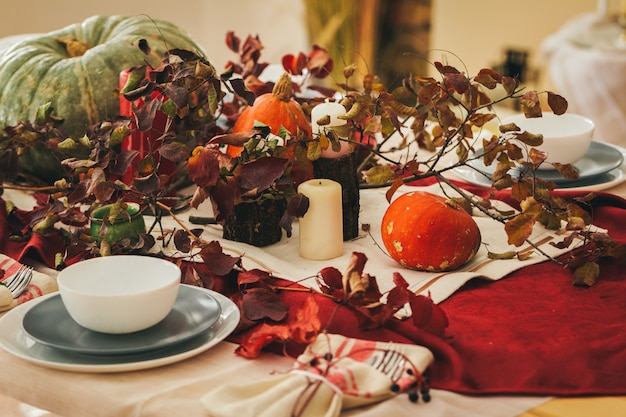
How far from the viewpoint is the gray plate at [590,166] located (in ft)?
4.86

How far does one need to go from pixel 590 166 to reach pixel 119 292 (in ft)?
3.11

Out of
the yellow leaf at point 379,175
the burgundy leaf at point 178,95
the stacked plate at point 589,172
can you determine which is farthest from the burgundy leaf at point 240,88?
the stacked plate at point 589,172

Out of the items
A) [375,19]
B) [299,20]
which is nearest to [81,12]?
[299,20]

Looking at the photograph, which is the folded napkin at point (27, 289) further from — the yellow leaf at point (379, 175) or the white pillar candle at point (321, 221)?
the yellow leaf at point (379, 175)

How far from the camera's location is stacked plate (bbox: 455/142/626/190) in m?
1.48

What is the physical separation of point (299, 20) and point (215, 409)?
13.7 feet

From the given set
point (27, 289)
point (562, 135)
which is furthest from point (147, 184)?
point (562, 135)

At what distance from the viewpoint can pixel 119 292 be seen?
35.9 inches

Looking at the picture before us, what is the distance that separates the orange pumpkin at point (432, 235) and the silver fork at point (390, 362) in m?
0.28

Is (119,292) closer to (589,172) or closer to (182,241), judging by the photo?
(182,241)

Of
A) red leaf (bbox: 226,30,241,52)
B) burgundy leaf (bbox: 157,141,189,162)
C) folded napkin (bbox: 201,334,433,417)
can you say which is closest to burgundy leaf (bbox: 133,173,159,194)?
burgundy leaf (bbox: 157,141,189,162)

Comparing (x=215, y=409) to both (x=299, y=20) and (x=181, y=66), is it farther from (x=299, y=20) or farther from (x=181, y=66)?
(x=299, y=20)

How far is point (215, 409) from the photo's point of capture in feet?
2.53

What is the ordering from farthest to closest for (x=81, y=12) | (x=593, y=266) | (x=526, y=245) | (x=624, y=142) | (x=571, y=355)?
(x=624, y=142)
(x=81, y=12)
(x=526, y=245)
(x=593, y=266)
(x=571, y=355)
